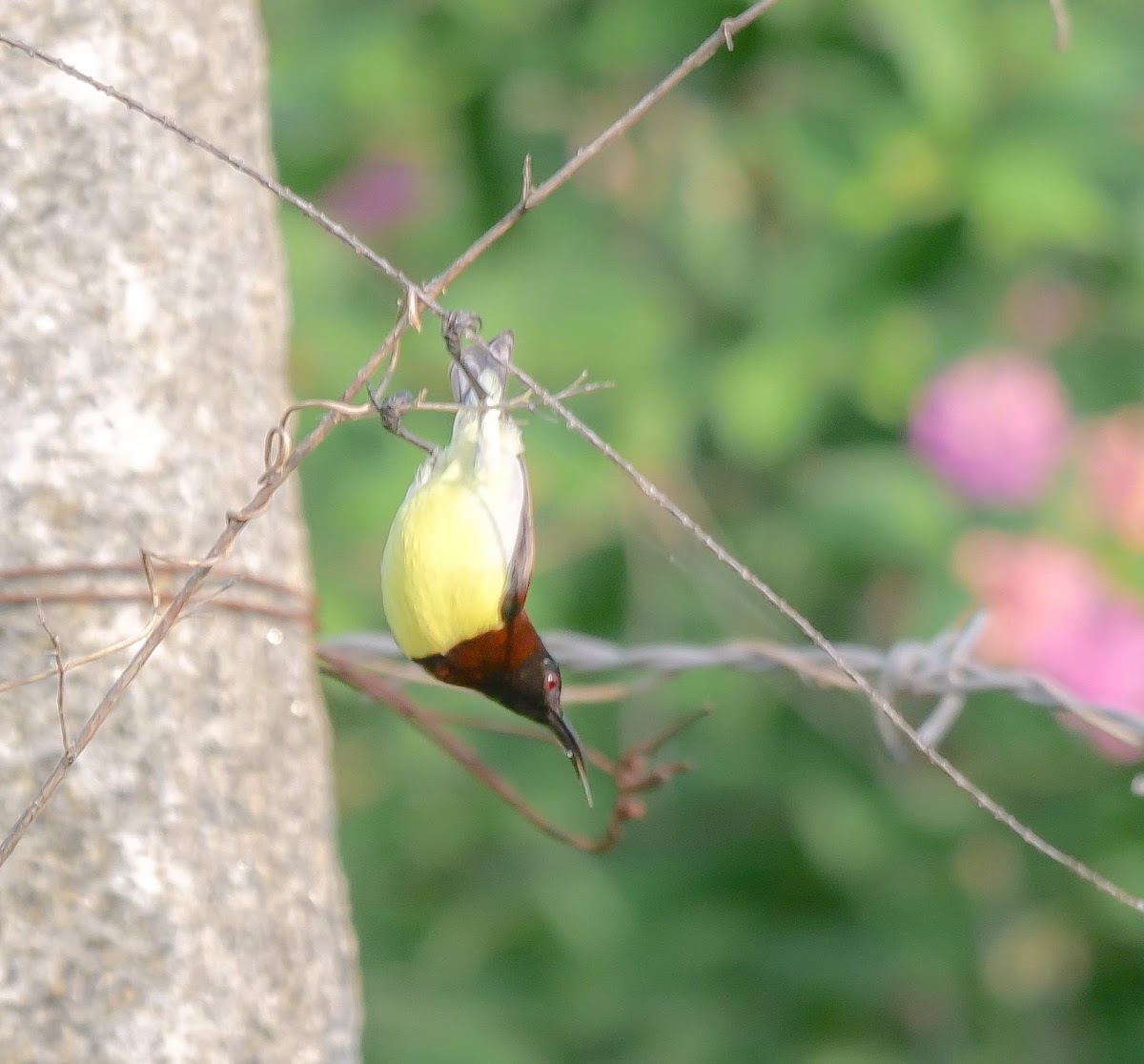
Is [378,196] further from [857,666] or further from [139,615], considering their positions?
[139,615]

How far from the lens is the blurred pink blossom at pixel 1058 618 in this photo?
337 cm

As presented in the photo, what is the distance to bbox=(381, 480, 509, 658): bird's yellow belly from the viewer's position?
1.48 meters

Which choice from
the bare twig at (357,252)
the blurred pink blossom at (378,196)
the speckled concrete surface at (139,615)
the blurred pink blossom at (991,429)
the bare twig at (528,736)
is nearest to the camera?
the bare twig at (357,252)

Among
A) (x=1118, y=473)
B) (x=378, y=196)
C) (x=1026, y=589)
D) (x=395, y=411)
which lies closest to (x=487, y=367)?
(x=395, y=411)

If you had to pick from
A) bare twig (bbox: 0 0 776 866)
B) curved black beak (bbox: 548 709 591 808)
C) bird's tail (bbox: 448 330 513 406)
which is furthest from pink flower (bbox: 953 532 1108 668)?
bare twig (bbox: 0 0 776 866)

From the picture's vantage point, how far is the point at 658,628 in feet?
12.7

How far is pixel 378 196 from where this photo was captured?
155 inches

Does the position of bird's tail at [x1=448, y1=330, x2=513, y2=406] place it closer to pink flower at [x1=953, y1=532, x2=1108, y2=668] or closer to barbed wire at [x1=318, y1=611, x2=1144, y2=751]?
barbed wire at [x1=318, y1=611, x2=1144, y2=751]

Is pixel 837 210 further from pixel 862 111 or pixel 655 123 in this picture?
pixel 655 123

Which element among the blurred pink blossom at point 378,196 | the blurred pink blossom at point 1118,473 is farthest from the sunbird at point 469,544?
the blurred pink blossom at point 378,196

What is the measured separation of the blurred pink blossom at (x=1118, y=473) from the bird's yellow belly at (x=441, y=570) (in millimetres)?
2270

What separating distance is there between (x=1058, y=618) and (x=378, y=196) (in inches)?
61.8

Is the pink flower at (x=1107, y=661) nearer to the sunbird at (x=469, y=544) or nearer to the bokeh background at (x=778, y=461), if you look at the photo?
the bokeh background at (x=778, y=461)

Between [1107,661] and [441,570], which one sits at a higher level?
[1107,661]
